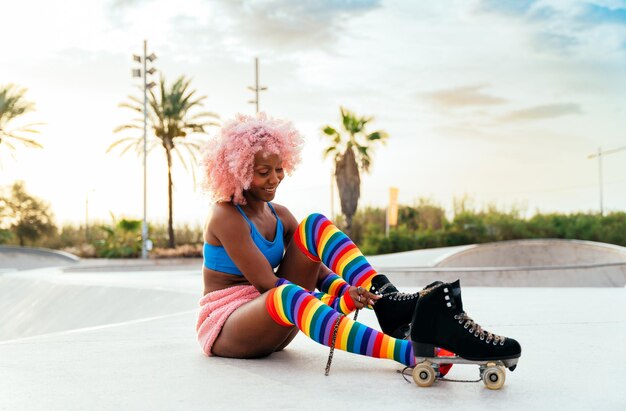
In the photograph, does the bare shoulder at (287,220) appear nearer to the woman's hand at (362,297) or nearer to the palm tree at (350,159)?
the woman's hand at (362,297)

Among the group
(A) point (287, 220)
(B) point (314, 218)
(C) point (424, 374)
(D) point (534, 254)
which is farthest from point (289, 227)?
(D) point (534, 254)

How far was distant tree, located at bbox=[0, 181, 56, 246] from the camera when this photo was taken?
4394 cm

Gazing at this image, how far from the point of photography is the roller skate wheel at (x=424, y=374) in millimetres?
3434

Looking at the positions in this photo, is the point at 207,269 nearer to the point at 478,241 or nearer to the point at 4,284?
the point at 4,284

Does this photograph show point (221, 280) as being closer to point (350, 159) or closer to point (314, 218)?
point (314, 218)

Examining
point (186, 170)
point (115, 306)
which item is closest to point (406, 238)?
point (186, 170)

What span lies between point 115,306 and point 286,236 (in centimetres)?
760

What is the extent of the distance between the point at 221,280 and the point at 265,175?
686 mm

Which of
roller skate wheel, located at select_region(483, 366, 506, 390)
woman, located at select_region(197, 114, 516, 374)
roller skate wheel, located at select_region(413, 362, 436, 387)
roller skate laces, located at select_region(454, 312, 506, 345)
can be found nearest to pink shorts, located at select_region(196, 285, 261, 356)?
woman, located at select_region(197, 114, 516, 374)

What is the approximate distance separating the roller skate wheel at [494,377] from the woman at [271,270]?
1.17 feet

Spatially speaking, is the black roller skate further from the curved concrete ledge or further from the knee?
the curved concrete ledge

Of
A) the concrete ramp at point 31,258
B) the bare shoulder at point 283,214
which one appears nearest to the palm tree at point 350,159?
the concrete ramp at point 31,258

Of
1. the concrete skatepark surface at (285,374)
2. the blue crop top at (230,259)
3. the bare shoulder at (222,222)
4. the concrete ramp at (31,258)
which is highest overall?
the bare shoulder at (222,222)

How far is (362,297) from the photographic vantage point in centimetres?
366
